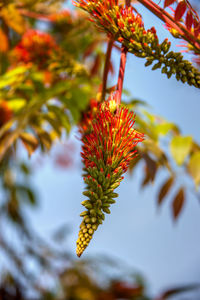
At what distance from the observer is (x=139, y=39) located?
1.19 feet

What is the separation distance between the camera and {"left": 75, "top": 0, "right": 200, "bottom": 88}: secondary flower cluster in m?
0.36

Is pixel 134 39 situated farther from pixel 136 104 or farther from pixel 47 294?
pixel 47 294

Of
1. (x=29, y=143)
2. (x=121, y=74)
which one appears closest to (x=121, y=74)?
(x=121, y=74)

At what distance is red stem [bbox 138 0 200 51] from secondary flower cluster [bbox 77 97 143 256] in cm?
10

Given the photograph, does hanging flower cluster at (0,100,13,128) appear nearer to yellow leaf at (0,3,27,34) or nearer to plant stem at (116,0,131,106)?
yellow leaf at (0,3,27,34)

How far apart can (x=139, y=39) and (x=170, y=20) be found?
4 cm

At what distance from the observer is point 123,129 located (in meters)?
0.36

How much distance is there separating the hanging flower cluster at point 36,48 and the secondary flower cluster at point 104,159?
0.65m

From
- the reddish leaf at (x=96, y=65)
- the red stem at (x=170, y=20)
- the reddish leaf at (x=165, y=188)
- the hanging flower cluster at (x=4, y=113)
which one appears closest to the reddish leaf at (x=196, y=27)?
the red stem at (x=170, y=20)

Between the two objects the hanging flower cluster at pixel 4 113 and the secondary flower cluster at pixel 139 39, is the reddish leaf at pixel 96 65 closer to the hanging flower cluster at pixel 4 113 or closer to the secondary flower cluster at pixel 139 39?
the hanging flower cluster at pixel 4 113

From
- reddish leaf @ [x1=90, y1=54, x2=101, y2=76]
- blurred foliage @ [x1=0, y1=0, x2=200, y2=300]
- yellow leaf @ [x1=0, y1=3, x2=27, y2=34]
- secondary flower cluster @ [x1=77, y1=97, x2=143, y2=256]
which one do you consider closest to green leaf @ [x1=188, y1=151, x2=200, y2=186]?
blurred foliage @ [x1=0, y1=0, x2=200, y2=300]

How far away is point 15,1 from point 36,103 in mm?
449

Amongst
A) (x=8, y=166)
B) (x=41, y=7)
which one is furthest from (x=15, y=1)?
(x=8, y=166)

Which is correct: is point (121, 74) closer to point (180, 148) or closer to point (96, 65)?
point (180, 148)
